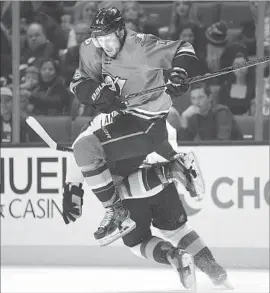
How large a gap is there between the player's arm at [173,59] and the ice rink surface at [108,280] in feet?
4.32

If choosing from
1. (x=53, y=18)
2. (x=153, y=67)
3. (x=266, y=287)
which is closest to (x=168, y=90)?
(x=153, y=67)

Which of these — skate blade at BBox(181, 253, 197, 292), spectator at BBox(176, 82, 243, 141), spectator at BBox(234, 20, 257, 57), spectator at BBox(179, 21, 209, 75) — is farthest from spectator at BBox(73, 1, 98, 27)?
skate blade at BBox(181, 253, 197, 292)

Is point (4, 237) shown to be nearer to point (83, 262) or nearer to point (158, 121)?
point (83, 262)

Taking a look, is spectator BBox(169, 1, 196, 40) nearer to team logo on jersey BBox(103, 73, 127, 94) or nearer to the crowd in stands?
the crowd in stands

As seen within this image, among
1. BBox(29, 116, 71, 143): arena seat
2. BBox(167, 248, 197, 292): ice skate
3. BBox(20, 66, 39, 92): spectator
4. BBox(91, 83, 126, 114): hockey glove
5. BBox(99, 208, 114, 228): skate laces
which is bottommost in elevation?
BBox(167, 248, 197, 292): ice skate

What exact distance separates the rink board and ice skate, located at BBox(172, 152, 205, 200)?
1.19 metres

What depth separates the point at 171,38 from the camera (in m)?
7.09

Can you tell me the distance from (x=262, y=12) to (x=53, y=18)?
52.7 inches

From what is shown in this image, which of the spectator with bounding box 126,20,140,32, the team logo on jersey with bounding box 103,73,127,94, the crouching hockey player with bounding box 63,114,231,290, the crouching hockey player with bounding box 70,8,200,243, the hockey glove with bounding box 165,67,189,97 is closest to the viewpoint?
the hockey glove with bounding box 165,67,189,97

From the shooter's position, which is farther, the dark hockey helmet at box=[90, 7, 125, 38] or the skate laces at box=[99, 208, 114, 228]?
the skate laces at box=[99, 208, 114, 228]

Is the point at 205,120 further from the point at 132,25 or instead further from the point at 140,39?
the point at 140,39

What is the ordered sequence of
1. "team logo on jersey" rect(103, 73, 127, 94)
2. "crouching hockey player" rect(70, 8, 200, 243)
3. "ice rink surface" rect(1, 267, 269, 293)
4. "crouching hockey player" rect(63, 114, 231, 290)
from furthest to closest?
"ice rink surface" rect(1, 267, 269, 293) < "crouching hockey player" rect(63, 114, 231, 290) < "team logo on jersey" rect(103, 73, 127, 94) < "crouching hockey player" rect(70, 8, 200, 243)

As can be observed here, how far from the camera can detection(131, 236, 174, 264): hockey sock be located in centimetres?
595

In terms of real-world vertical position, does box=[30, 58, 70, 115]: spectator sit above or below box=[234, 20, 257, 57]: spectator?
below
